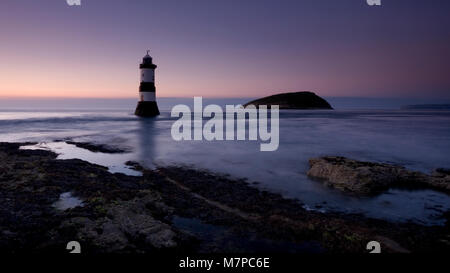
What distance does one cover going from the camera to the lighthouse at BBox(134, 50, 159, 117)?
121 ft

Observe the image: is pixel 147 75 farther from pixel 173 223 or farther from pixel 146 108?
pixel 173 223

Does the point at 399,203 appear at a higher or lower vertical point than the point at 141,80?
lower

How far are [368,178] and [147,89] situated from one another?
114 ft

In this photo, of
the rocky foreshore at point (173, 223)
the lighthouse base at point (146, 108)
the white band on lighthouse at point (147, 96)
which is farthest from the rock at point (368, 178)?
the lighthouse base at point (146, 108)

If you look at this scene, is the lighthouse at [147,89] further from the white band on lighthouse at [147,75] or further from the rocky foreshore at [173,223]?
the rocky foreshore at [173,223]

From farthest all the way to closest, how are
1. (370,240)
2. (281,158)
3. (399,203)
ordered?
(281,158), (399,203), (370,240)

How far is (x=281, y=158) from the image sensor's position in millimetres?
15125

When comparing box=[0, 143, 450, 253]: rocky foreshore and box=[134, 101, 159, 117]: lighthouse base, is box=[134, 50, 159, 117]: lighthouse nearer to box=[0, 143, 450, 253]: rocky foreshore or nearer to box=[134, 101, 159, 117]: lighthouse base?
box=[134, 101, 159, 117]: lighthouse base

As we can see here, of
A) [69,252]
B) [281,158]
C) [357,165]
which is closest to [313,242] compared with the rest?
[69,252]

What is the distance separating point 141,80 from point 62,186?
31604 mm
